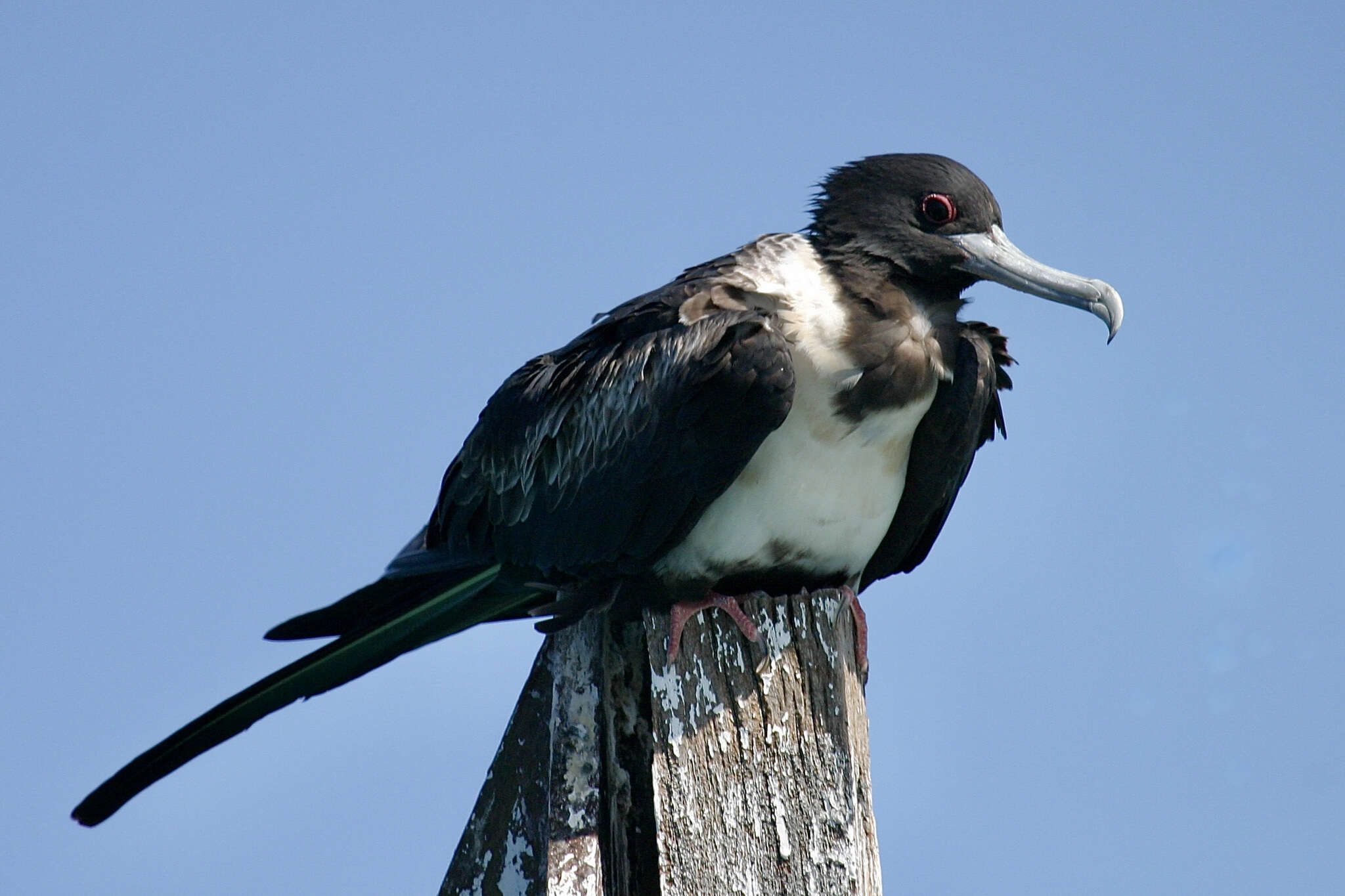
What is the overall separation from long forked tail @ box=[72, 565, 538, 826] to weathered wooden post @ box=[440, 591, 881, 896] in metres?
0.93

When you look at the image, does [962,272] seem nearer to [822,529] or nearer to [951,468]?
[951,468]

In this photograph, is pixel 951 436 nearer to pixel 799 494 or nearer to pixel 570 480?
pixel 799 494

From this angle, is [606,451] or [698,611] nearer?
[698,611]

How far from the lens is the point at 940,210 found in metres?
4.81

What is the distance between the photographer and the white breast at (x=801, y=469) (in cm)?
450

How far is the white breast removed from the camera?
4500mm

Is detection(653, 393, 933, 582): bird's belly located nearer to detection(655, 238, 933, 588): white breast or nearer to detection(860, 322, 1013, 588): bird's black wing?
detection(655, 238, 933, 588): white breast

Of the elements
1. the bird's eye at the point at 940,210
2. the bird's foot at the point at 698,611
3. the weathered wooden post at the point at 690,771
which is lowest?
the weathered wooden post at the point at 690,771

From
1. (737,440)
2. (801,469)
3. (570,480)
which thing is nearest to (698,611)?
(737,440)

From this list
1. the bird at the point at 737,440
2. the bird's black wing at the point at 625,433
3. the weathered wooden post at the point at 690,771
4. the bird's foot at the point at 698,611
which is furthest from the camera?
the bird at the point at 737,440

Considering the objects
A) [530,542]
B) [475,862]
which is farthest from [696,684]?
[530,542]

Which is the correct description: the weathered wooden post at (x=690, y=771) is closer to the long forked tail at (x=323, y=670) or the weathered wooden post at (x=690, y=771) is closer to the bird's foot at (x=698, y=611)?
the bird's foot at (x=698, y=611)

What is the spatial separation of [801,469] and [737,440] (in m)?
0.33

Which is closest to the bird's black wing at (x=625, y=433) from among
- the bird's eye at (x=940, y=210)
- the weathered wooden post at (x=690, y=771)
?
→ the weathered wooden post at (x=690, y=771)
